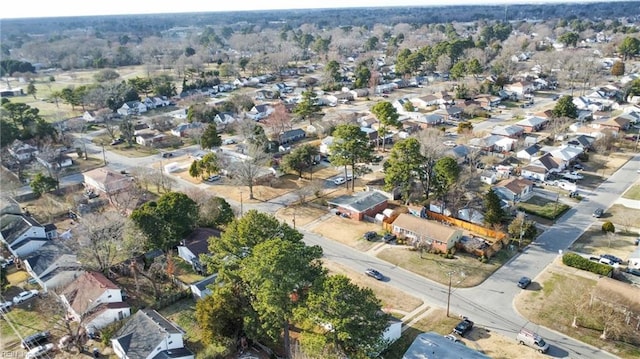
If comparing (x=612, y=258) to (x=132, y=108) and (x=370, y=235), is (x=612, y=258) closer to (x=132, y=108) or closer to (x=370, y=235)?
(x=370, y=235)

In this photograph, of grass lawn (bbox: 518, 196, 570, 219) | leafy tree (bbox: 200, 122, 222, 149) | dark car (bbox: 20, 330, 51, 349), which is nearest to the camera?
dark car (bbox: 20, 330, 51, 349)

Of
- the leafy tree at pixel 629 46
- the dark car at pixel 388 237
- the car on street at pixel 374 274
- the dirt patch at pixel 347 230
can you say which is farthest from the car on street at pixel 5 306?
the leafy tree at pixel 629 46

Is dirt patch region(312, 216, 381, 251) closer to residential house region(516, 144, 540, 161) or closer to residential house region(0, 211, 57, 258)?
residential house region(0, 211, 57, 258)

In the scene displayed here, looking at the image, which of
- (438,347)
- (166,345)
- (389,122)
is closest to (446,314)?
(438,347)

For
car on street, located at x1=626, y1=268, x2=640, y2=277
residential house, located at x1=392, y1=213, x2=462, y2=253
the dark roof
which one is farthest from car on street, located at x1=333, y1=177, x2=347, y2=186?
car on street, located at x1=626, y1=268, x2=640, y2=277

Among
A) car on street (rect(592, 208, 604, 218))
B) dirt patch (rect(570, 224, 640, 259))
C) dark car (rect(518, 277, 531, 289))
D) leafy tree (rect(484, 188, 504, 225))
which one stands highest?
leafy tree (rect(484, 188, 504, 225))

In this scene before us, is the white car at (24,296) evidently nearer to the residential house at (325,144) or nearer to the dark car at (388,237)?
the dark car at (388,237)

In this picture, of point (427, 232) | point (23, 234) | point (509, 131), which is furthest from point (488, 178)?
point (23, 234)
